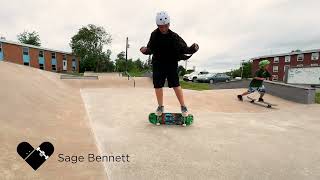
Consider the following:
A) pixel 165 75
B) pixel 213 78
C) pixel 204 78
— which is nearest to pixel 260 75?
pixel 165 75

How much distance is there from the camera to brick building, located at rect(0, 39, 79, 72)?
37.7 metres

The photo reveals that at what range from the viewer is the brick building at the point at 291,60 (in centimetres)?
4550

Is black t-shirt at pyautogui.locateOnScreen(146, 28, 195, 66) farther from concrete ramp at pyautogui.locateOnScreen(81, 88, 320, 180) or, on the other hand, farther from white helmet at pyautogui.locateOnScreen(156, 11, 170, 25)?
concrete ramp at pyautogui.locateOnScreen(81, 88, 320, 180)

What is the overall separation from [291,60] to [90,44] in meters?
44.0

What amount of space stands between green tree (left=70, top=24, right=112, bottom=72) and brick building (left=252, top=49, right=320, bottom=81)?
37.0 m

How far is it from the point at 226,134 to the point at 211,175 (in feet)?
4.58

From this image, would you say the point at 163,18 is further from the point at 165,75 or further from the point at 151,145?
the point at 151,145

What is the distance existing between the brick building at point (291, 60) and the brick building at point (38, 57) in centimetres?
4560

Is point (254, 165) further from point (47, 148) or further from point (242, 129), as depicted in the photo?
point (47, 148)

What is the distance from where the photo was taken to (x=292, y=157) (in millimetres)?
2604

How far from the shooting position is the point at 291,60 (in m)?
49.8

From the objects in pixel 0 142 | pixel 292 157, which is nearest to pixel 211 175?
pixel 292 157

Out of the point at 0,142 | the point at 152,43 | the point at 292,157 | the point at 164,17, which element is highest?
the point at 164,17

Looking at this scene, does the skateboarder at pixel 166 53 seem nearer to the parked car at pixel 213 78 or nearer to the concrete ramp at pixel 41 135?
the concrete ramp at pixel 41 135
